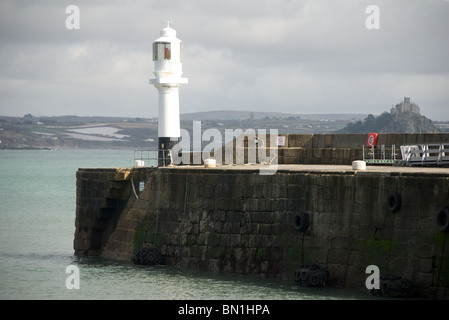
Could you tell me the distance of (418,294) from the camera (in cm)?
2397

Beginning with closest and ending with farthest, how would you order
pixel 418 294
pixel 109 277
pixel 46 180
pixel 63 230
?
pixel 418 294, pixel 109 277, pixel 63 230, pixel 46 180

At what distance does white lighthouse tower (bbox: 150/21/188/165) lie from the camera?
3619 cm

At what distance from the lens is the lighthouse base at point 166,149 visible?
34.9 metres

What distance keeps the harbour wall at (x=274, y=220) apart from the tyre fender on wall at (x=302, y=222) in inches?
5.4

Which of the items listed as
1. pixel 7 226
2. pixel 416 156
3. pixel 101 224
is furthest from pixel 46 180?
pixel 416 156

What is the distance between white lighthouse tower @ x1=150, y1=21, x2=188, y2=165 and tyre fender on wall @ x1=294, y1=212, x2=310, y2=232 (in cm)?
930

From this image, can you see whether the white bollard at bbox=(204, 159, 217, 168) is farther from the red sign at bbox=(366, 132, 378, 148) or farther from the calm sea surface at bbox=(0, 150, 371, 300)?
the red sign at bbox=(366, 132, 378, 148)

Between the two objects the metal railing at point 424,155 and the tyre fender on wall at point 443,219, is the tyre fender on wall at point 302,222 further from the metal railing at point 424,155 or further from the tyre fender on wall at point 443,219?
the metal railing at point 424,155

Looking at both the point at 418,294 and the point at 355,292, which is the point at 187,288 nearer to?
the point at 355,292

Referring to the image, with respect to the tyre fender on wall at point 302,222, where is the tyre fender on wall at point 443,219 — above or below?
above

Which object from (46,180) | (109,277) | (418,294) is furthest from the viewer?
(46,180)

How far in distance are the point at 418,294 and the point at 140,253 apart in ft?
34.9
